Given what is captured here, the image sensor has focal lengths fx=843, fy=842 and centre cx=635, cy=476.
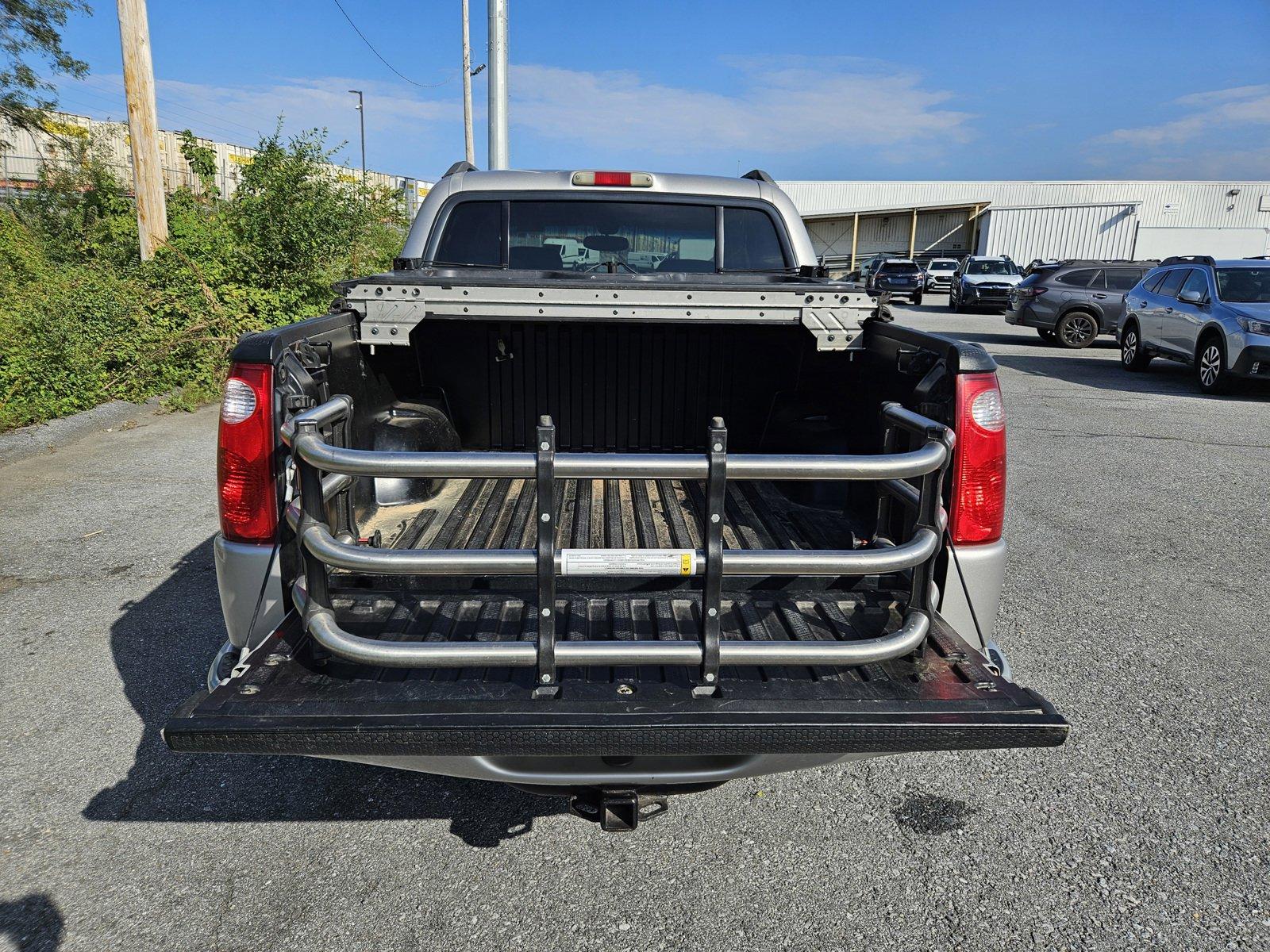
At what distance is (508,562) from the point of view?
192cm

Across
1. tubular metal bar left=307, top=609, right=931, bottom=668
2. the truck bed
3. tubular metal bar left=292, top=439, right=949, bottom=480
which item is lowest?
the truck bed

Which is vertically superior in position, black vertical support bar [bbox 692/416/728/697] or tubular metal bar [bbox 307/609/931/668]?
black vertical support bar [bbox 692/416/728/697]

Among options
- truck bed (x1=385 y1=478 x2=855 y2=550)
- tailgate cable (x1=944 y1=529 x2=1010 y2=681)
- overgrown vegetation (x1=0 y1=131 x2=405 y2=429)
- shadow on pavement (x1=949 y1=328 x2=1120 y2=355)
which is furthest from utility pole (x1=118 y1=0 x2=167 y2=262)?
shadow on pavement (x1=949 y1=328 x2=1120 y2=355)

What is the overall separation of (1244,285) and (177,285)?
14.2 metres

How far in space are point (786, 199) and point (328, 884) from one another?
386 cm

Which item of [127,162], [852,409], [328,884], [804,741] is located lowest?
[328,884]

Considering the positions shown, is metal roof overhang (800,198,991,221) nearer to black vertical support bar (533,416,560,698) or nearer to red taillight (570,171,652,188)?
red taillight (570,171,652,188)

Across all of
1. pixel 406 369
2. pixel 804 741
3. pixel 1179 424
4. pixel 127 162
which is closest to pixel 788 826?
pixel 804 741

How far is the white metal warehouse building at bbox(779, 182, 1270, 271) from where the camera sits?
3578cm

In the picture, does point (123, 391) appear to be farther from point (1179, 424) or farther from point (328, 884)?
point (1179, 424)

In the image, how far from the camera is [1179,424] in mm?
9734

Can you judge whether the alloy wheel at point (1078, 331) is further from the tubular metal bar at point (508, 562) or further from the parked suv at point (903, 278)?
the tubular metal bar at point (508, 562)

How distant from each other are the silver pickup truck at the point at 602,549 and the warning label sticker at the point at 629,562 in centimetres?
1

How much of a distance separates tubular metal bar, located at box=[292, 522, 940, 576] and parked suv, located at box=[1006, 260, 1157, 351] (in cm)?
1772
